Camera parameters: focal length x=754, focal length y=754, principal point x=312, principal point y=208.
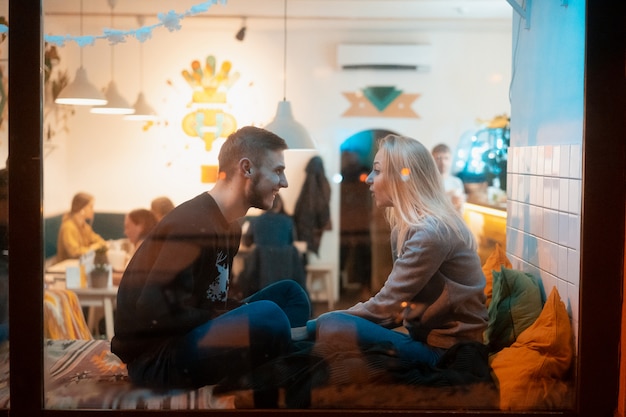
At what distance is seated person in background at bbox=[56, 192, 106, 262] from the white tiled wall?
1559 mm

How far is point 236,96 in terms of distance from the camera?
9.09 feet

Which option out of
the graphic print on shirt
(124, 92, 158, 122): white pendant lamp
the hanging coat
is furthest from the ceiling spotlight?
the graphic print on shirt

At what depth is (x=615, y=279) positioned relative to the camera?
2.71 m

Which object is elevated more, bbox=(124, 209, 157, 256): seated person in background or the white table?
bbox=(124, 209, 157, 256): seated person in background

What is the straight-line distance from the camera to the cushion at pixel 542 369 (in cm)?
282

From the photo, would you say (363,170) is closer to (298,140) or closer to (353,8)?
(298,140)

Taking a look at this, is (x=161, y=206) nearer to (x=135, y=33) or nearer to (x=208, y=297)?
(x=208, y=297)

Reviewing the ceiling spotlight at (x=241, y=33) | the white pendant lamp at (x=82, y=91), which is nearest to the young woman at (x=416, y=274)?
the ceiling spotlight at (x=241, y=33)

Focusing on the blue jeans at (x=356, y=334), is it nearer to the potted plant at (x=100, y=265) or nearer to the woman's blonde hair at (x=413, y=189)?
the woman's blonde hair at (x=413, y=189)

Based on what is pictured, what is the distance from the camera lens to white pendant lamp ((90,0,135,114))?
274 centimetres

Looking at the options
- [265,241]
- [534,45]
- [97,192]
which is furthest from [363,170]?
[97,192]

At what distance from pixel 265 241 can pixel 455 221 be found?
2.33ft

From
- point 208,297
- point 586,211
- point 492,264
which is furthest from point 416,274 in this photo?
point 208,297

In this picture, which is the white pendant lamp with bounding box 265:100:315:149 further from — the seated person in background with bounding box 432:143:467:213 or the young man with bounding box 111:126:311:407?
the seated person in background with bounding box 432:143:467:213
